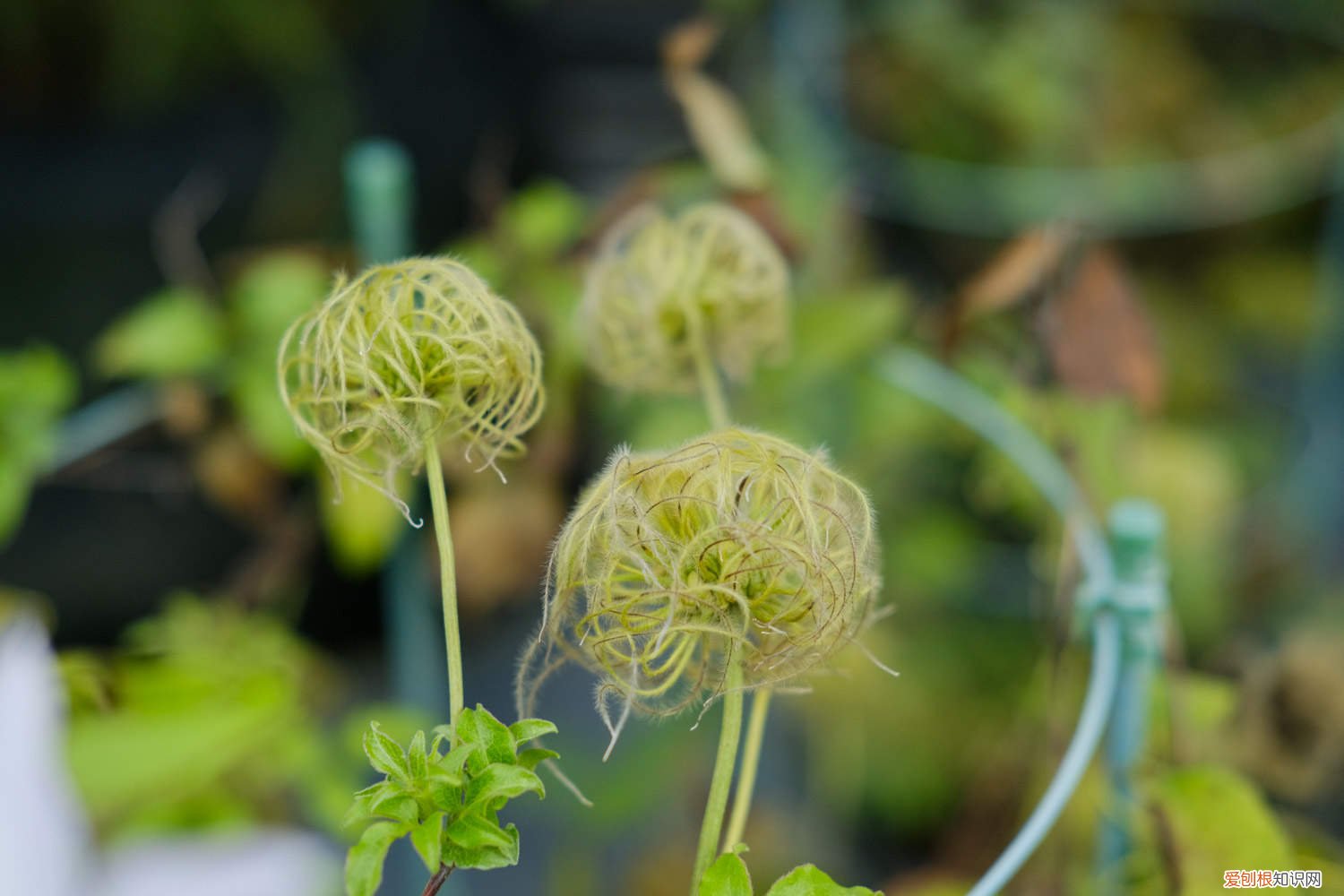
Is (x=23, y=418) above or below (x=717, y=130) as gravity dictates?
below

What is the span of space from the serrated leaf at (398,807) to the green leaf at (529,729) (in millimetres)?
34

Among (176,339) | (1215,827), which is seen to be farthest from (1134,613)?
(176,339)

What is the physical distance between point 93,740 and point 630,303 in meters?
0.41

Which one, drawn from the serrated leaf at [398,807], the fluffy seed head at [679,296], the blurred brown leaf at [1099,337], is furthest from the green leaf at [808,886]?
the blurred brown leaf at [1099,337]

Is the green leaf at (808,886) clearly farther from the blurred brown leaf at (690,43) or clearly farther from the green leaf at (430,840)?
the blurred brown leaf at (690,43)

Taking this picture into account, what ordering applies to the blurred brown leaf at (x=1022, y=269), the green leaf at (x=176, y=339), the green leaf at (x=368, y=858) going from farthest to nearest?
the green leaf at (x=176, y=339) < the blurred brown leaf at (x=1022, y=269) < the green leaf at (x=368, y=858)

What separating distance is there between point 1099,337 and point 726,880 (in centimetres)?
37

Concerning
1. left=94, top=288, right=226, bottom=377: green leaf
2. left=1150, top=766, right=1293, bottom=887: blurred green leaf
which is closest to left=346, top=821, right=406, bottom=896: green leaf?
left=1150, top=766, right=1293, bottom=887: blurred green leaf

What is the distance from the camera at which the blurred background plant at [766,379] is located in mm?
630

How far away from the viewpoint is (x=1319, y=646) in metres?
0.70

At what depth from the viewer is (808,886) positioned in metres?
0.31

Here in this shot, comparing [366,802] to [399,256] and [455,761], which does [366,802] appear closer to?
[455,761]

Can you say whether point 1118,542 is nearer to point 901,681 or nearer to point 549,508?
point 549,508

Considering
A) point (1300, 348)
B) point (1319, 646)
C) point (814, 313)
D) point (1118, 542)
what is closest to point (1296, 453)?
point (1300, 348)
